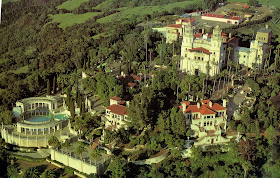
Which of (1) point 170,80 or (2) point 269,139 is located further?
(1) point 170,80

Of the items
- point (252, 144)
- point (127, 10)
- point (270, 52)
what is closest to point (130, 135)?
point (252, 144)

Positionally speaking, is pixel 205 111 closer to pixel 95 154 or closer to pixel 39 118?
pixel 95 154

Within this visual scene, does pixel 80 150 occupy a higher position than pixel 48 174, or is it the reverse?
pixel 80 150

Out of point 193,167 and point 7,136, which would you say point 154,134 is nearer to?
point 193,167

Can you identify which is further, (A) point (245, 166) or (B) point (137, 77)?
(B) point (137, 77)

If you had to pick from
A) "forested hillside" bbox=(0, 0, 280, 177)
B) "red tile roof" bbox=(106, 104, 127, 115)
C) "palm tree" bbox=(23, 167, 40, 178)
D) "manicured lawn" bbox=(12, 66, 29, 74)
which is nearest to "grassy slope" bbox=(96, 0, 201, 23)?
"forested hillside" bbox=(0, 0, 280, 177)

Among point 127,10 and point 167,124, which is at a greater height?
point 127,10

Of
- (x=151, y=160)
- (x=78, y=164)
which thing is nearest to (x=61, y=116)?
(x=78, y=164)

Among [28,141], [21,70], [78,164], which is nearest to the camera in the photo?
[78,164]
